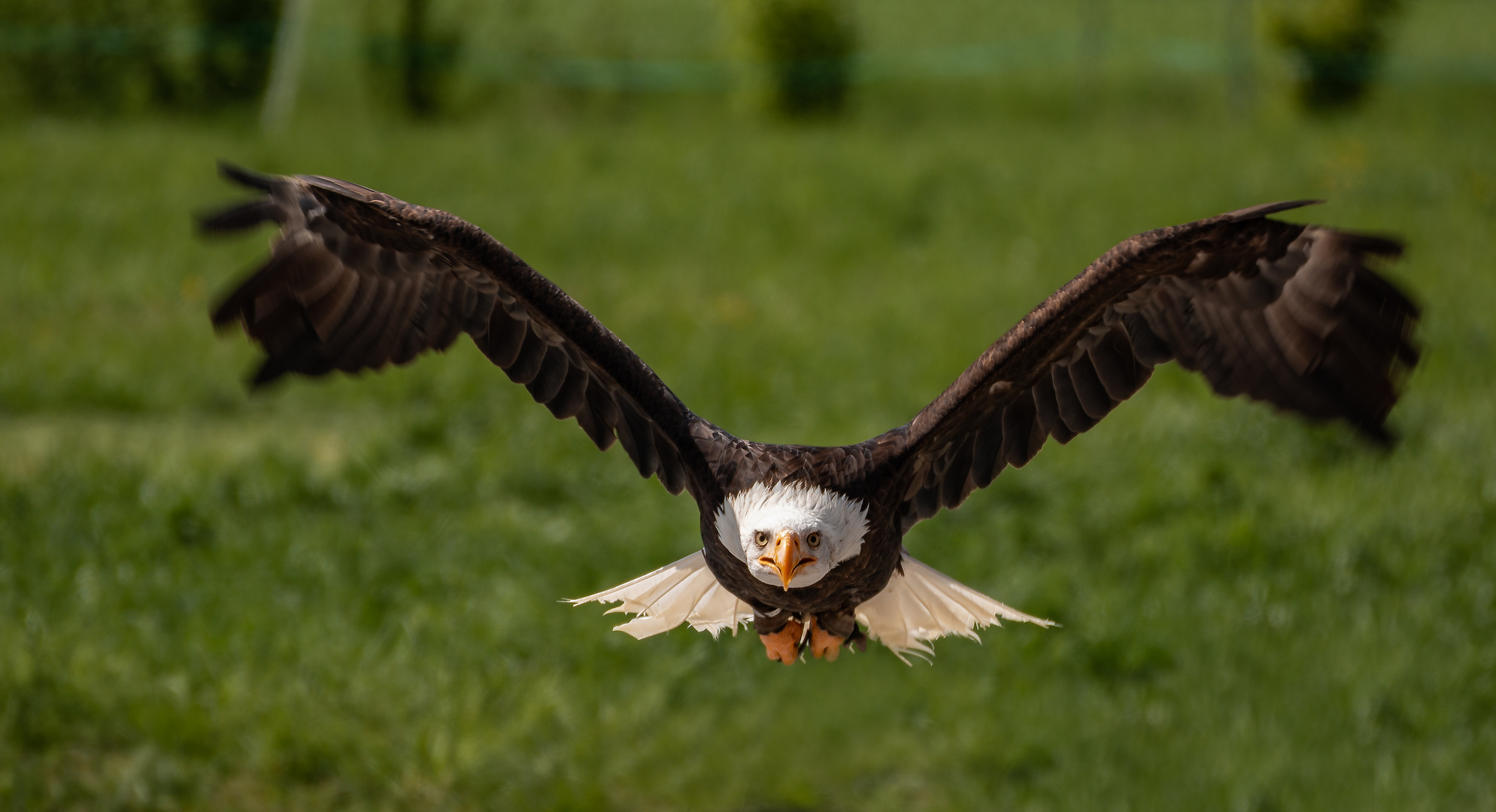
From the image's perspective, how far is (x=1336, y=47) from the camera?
1622cm

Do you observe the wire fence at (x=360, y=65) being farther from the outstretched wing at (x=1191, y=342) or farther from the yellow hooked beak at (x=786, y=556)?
the yellow hooked beak at (x=786, y=556)

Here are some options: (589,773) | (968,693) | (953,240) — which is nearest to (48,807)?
(589,773)

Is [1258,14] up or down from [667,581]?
up

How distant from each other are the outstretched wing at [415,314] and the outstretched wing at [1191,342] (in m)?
0.54

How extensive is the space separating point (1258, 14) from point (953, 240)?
8.49 meters

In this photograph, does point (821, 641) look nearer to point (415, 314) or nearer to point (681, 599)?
point (681, 599)

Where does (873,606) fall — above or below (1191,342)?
below

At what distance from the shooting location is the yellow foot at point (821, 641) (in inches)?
124

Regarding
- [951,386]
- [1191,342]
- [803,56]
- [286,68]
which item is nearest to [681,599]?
[951,386]

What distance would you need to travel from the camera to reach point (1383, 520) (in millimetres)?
6746

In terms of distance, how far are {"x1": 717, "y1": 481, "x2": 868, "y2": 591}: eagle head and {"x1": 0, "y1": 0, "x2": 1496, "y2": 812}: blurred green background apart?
262 cm

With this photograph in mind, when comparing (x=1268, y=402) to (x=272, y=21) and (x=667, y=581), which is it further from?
(x=272, y=21)

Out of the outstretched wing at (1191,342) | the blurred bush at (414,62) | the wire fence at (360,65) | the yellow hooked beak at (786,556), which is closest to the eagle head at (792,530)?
the yellow hooked beak at (786,556)

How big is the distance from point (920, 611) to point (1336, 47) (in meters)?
14.9
